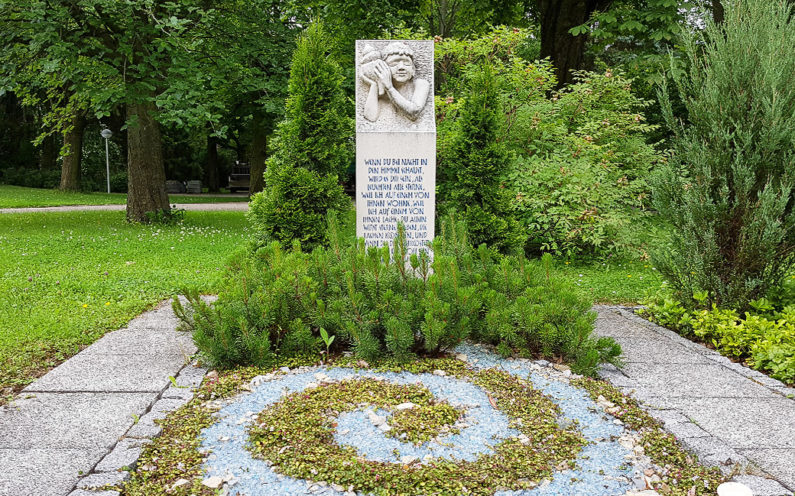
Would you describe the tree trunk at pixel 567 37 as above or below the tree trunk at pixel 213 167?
above

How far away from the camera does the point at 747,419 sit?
354 cm

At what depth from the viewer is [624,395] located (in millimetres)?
3881

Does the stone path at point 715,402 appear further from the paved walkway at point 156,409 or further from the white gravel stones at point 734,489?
the white gravel stones at point 734,489

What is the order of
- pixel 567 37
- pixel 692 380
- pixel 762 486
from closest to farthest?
pixel 762 486 < pixel 692 380 < pixel 567 37

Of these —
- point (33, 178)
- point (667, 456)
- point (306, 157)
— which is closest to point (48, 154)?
point (33, 178)

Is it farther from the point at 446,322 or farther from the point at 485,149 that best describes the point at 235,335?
the point at 485,149

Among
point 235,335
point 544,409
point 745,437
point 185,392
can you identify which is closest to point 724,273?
point 745,437

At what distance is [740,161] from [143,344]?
17.9 ft

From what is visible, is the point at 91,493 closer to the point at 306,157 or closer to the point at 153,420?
the point at 153,420

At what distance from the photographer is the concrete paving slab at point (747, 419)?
10.6ft

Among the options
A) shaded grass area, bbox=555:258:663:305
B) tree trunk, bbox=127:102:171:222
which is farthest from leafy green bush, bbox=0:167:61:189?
shaded grass area, bbox=555:258:663:305

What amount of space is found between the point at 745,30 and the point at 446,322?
3.92m

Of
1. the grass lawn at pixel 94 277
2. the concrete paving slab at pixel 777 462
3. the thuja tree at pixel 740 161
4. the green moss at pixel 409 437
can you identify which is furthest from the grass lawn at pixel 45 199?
the concrete paving slab at pixel 777 462

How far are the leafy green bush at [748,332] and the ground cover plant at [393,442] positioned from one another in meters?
1.49
